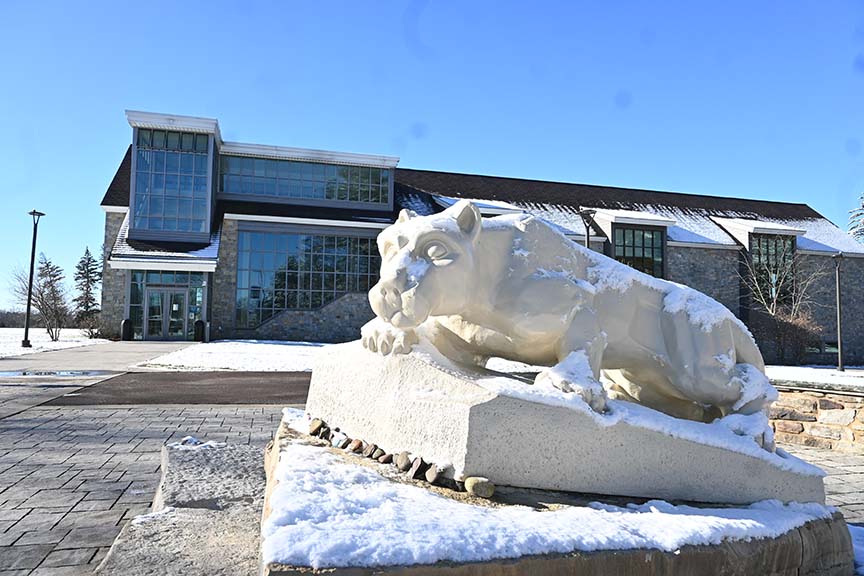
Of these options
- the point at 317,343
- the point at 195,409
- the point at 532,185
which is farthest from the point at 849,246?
the point at 195,409

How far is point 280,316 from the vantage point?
25312 millimetres

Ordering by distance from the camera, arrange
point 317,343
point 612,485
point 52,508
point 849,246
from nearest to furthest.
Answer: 1. point 612,485
2. point 52,508
3. point 317,343
4. point 849,246

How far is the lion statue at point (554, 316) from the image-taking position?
2.29 metres

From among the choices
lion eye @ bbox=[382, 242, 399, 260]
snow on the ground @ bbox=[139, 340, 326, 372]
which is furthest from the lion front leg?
snow on the ground @ bbox=[139, 340, 326, 372]

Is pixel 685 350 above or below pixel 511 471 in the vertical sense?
above

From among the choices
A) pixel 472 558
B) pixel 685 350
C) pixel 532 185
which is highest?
pixel 532 185

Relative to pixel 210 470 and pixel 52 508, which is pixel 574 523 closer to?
pixel 210 470

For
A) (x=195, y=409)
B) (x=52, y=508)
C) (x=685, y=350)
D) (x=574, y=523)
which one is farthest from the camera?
(x=195, y=409)

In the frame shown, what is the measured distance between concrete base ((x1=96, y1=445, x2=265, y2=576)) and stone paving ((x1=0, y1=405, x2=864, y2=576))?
0.40 meters

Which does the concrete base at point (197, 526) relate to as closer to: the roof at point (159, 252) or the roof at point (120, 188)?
the roof at point (159, 252)

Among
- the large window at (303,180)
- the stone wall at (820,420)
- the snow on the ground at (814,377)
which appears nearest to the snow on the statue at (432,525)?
the stone wall at (820,420)

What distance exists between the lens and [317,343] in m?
24.7

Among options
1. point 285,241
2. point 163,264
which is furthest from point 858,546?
point 285,241

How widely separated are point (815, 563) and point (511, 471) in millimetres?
1317
